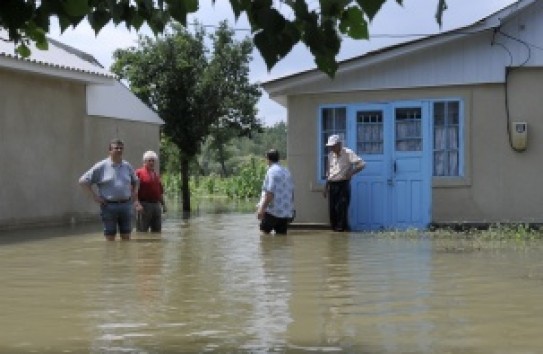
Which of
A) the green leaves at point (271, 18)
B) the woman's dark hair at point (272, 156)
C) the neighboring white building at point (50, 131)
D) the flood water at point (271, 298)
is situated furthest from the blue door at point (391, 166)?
the green leaves at point (271, 18)

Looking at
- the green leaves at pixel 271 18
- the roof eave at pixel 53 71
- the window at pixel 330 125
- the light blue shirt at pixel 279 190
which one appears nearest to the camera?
the green leaves at pixel 271 18

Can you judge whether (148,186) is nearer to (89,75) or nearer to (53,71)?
(53,71)

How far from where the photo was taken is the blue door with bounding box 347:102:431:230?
684 inches

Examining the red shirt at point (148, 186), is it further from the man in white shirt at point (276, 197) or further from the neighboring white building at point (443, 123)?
the neighboring white building at point (443, 123)

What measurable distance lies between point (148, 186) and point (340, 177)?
138 inches

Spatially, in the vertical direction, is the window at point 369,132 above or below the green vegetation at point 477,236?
above

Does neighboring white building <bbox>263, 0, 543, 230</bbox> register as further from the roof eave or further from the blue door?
the roof eave

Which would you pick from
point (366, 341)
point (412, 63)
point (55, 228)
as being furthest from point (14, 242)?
point (366, 341)

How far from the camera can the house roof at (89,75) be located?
1823cm

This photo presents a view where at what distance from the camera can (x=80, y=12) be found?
451 cm

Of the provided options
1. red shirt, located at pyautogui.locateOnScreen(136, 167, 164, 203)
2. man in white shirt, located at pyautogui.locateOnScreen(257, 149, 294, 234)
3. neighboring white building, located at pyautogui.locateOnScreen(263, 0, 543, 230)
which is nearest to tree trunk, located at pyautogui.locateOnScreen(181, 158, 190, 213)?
neighboring white building, located at pyautogui.locateOnScreen(263, 0, 543, 230)

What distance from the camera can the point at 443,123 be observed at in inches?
683

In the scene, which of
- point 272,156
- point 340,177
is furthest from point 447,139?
point 272,156

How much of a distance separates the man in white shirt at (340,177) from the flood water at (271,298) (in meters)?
2.77
